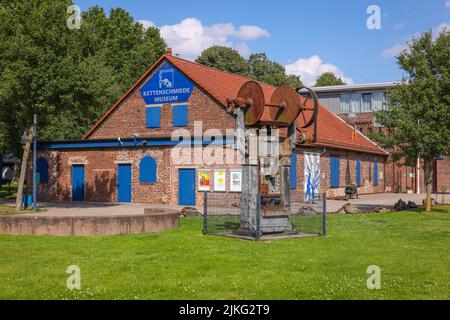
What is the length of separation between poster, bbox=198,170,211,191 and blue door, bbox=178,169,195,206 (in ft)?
1.32

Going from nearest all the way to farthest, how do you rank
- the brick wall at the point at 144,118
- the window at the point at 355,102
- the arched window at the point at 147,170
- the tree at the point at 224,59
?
the brick wall at the point at 144,118 < the arched window at the point at 147,170 < the window at the point at 355,102 < the tree at the point at 224,59

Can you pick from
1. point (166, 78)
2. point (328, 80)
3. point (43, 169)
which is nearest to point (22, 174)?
point (43, 169)

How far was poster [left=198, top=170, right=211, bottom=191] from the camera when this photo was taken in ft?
84.9

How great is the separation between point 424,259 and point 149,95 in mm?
21625

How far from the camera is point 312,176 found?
1144 inches

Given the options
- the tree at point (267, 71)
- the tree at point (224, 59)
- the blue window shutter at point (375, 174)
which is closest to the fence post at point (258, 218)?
the blue window shutter at point (375, 174)

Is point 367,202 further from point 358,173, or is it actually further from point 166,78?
point 166,78

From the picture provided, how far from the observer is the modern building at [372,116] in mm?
41750

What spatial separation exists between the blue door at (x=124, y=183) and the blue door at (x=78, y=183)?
2.42 meters
